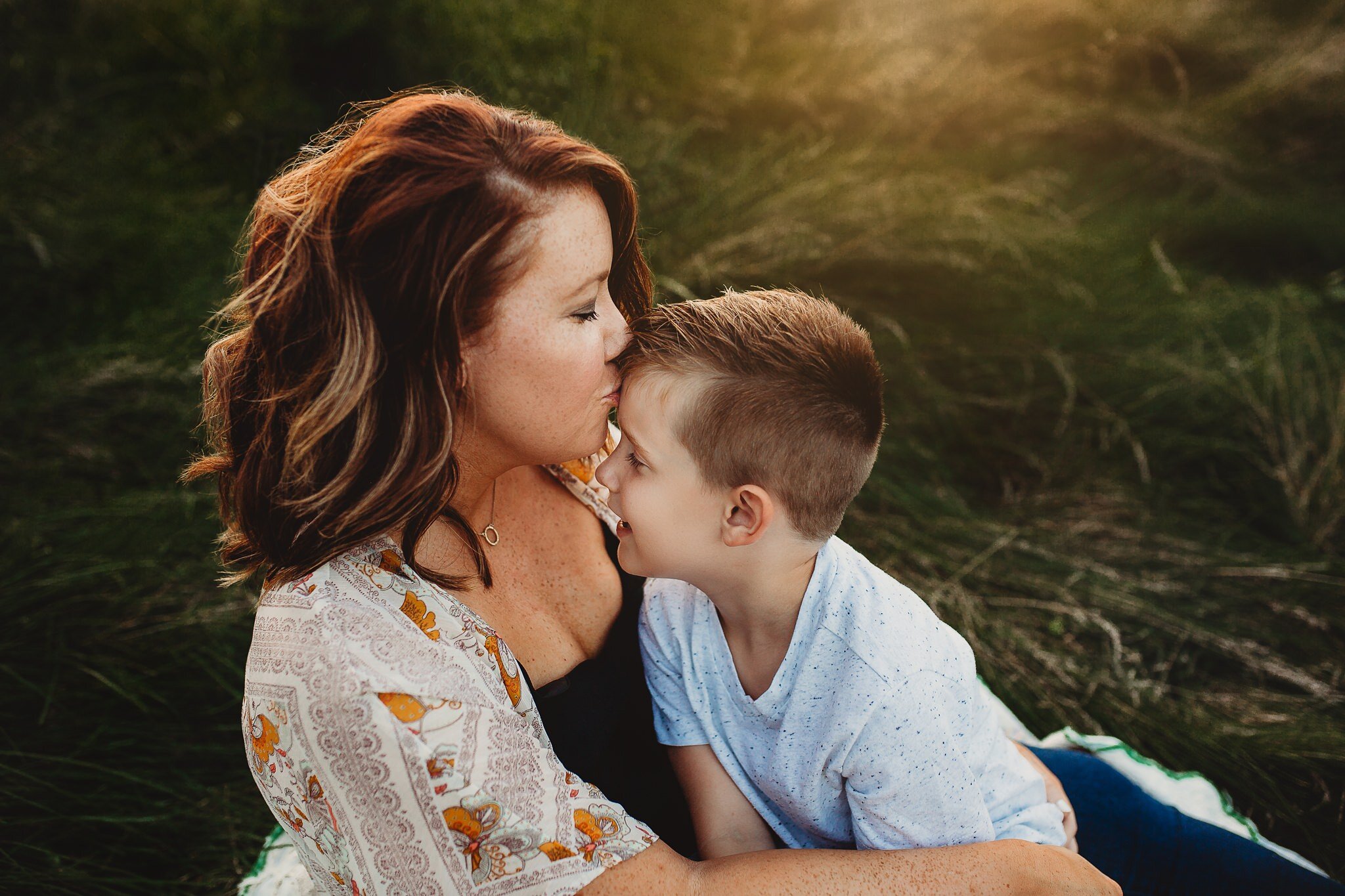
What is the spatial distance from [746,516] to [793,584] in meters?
0.16

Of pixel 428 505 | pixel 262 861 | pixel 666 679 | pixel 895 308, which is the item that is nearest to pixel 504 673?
pixel 428 505

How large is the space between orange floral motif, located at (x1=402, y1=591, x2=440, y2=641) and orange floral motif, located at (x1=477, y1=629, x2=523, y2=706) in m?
0.08

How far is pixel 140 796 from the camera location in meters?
2.00

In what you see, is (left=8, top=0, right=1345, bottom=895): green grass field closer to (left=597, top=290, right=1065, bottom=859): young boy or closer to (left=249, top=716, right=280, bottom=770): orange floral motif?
(left=249, top=716, right=280, bottom=770): orange floral motif

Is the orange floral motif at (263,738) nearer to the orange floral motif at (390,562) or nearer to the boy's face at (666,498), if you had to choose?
the orange floral motif at (390,562)

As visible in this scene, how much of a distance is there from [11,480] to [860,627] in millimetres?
2572

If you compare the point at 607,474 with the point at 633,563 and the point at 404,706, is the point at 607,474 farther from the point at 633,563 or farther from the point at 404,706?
the point at 404,706

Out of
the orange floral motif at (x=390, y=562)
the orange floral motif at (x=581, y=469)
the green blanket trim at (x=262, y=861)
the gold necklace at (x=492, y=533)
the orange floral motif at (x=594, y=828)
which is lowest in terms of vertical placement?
the green blanket trim at (x=262, y=861)

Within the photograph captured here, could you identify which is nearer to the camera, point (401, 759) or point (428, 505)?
point (401, 759)

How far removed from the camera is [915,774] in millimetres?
1304

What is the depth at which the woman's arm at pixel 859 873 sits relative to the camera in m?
1.20

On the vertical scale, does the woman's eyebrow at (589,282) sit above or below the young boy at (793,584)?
above

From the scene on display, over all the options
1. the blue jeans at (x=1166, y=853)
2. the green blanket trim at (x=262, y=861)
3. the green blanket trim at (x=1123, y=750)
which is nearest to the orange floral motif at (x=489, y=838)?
the green blanket trim at (x=262, y=861)

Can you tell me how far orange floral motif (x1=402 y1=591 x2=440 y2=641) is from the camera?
3.99ft
